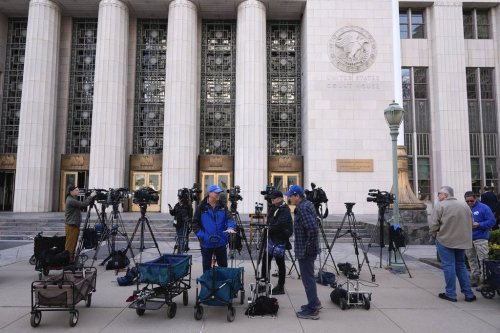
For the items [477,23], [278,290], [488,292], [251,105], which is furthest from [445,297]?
[477,23]

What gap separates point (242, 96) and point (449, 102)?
14.2 metres

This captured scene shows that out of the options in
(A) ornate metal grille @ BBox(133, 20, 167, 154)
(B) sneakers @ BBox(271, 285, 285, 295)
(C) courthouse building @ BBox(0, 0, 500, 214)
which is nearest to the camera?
(B) sneakers @ BBox(271, 285, 285, 295)

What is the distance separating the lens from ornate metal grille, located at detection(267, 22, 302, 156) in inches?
1067

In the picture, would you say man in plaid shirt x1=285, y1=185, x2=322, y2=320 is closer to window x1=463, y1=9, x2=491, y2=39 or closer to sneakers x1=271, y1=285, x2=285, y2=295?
sneakers x1=271, y1=285, x2=285, y2=295

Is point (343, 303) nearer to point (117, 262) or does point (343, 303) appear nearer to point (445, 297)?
point (445, 297)

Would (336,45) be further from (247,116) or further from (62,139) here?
(62,139)

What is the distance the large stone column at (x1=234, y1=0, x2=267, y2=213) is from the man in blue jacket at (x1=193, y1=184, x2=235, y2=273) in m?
17.2

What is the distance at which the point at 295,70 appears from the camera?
2755 centimetres

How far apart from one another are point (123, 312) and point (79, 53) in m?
26.1

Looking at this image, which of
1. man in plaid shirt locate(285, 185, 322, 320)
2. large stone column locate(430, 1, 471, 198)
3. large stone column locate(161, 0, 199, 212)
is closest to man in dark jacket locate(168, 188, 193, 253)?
man in plaid shirt locate(285, 185, 322, 320)

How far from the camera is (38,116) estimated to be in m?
24.6

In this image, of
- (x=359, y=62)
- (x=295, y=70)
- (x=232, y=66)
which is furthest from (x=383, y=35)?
(x=232, y=66)

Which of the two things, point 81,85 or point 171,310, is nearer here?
point 171,310

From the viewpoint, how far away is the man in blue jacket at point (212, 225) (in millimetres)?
6727
